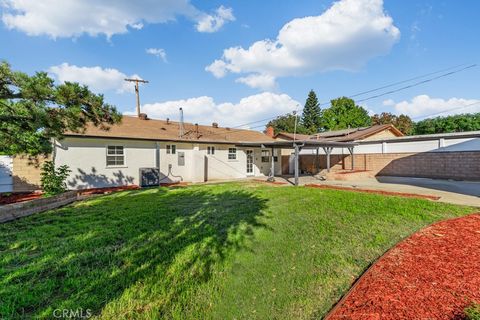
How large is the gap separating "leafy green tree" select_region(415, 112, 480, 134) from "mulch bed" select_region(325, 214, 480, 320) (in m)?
33.4

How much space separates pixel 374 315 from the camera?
7.79ft

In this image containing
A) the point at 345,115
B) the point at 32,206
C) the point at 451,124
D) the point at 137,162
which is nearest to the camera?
the point at 32,206

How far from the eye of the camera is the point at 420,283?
2.93 meters

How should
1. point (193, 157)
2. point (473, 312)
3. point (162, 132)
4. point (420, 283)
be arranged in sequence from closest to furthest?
1. point (473, 312)
2. point (420, 283)
3. point (193, 157)
4. point (162, 132)

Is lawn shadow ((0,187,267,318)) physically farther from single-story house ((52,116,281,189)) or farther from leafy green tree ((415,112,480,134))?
leafy green tree ((415,112,480,134))

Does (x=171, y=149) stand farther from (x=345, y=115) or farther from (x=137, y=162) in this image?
(x=345, y=115)

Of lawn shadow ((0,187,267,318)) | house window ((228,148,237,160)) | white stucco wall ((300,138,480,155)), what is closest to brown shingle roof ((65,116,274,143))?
house window ((228,148,237,160))

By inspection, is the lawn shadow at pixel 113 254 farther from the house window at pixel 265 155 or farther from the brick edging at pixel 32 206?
the house window at pixel 265 155

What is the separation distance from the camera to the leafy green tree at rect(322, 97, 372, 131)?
151ft

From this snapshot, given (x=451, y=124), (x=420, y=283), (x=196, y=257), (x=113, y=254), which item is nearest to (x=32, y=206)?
(x=113, y=254)

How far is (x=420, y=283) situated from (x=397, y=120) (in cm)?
5330

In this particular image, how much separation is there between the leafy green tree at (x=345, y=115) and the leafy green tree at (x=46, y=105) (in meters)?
46.7

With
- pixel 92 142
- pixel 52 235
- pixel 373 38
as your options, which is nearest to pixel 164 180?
pixel 92 142

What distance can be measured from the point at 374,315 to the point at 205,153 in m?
14.1
